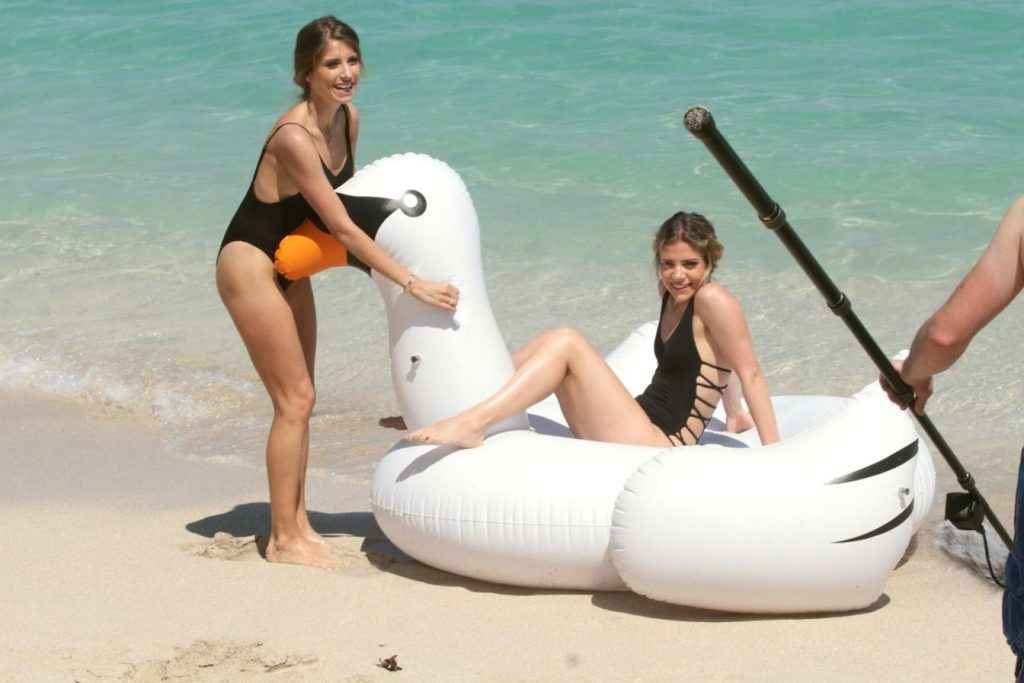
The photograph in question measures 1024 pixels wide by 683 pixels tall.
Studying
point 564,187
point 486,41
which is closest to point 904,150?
point 564,187

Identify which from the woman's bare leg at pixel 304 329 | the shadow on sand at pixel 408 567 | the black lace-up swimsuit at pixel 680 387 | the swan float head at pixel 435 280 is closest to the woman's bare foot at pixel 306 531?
the woman's bare leg at pixel 304 329

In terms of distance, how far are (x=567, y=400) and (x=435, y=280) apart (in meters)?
0.55

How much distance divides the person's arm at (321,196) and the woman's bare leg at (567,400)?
0.44 metres

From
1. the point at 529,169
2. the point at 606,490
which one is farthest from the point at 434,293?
the point at 529,169

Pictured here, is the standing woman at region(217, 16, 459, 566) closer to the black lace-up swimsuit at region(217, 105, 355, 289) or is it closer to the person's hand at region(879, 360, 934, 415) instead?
the black lace-up swimsuit at region(217, 105, 355, 289)

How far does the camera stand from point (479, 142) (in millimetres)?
11859

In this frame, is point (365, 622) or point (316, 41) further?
point (316, 41)

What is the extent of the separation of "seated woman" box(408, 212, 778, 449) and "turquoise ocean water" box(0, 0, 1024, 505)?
1.45m

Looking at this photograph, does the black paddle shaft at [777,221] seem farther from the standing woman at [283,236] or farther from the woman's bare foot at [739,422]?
the woman's bare foot at [739,422]

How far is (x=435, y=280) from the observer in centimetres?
511

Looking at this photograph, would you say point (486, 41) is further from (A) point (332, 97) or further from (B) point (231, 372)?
(A) point (332, 97)

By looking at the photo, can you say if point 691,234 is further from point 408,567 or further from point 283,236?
point 408,567

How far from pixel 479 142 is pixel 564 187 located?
49.5 inches

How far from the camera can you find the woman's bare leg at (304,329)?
5301 mm
